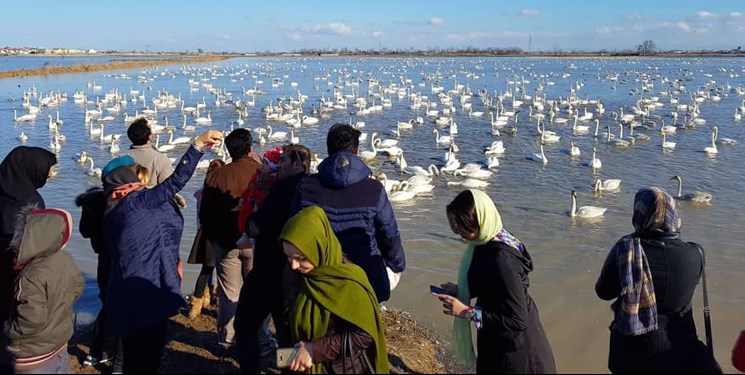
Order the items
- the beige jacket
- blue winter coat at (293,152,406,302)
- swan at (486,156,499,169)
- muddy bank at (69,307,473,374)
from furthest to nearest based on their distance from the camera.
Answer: swan at (486,156,499,169)
the beige jacket
muddy bank at (69,307,473,374)
blue winter coat at (293,152,406,302)

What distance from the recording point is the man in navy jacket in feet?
12.1

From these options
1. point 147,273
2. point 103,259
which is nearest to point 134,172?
point 147,273

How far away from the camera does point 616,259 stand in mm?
3516

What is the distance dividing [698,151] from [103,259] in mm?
17378

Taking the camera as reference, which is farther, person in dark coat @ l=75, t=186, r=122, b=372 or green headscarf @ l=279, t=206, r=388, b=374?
person in dark coat @ l=75, t=186, r=122, b=372

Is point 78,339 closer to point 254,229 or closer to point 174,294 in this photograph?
point 174,294

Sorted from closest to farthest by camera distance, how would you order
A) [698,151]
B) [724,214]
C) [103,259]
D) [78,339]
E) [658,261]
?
1. [658,261]
2. [103,259]
3. [78,339]
4. [724,214]
5. [698,151]

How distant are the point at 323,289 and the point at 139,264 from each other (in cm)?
143

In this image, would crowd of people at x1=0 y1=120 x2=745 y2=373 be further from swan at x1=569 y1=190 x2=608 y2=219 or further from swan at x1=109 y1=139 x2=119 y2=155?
swan at x1=109 y1=139 x2=119 y2=155

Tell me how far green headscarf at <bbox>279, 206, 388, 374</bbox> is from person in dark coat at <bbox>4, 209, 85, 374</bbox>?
4.88 ft

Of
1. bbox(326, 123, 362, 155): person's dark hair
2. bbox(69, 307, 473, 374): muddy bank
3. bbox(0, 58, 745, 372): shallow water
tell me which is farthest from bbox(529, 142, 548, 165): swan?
bbox(326, 123, 362, 155): person's dark hair

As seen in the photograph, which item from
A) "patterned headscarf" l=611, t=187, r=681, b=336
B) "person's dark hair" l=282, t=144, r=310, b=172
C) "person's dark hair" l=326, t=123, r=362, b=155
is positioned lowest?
"patterned headscarf" l=611, t=187, r=681, b=336

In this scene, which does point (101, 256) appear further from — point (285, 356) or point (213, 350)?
point (285, 356)

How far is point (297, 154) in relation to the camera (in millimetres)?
4062
